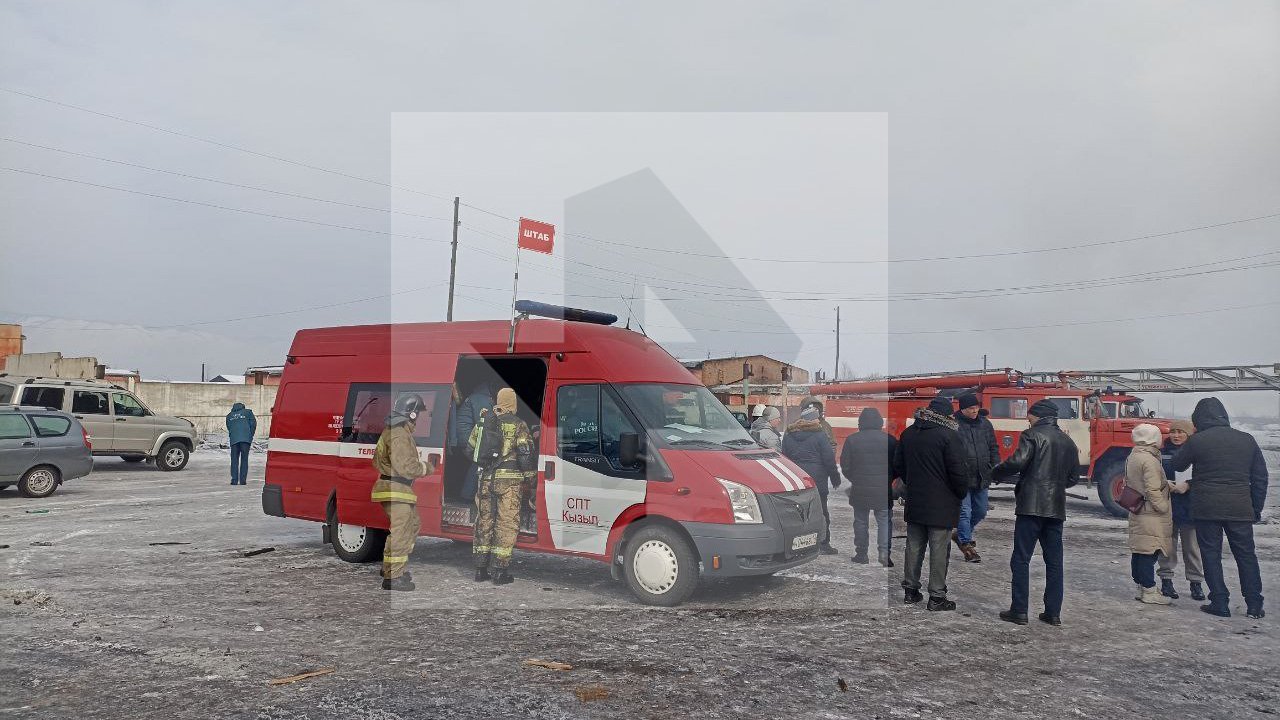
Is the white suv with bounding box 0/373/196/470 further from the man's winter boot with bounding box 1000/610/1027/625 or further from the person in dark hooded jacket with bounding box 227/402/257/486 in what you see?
the man's winter boot with bounding box 1000/610/1027/625

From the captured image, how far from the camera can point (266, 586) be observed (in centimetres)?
782

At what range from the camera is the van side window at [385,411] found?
8.65 metres

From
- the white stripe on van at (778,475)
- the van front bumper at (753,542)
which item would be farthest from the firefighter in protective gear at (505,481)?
the white stripe on van at (778,475)

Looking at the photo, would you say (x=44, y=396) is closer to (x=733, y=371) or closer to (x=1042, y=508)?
(x=1042, y=508)

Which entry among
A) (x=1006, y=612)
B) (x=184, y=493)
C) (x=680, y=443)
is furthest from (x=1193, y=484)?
(x=184, y=493)

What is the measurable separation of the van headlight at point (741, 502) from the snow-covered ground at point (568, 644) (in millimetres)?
823

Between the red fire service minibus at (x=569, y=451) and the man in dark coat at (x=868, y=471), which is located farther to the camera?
the man in dark coat at (x=868, y=471)

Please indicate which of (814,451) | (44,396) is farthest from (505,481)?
(44,396)

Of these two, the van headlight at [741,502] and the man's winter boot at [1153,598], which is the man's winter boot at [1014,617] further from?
the van headlight at [741,502]

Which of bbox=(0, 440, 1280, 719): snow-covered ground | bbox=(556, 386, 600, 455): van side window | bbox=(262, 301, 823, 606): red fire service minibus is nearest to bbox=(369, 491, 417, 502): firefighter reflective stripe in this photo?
bbox=(262, 301, 823, 606): red fire service minibus

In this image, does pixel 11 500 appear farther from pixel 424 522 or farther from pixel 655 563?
pixel 655 563

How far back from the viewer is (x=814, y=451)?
10242 millimetres

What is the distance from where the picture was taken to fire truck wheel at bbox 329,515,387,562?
8977mm

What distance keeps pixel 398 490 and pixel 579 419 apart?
1.89 metres
